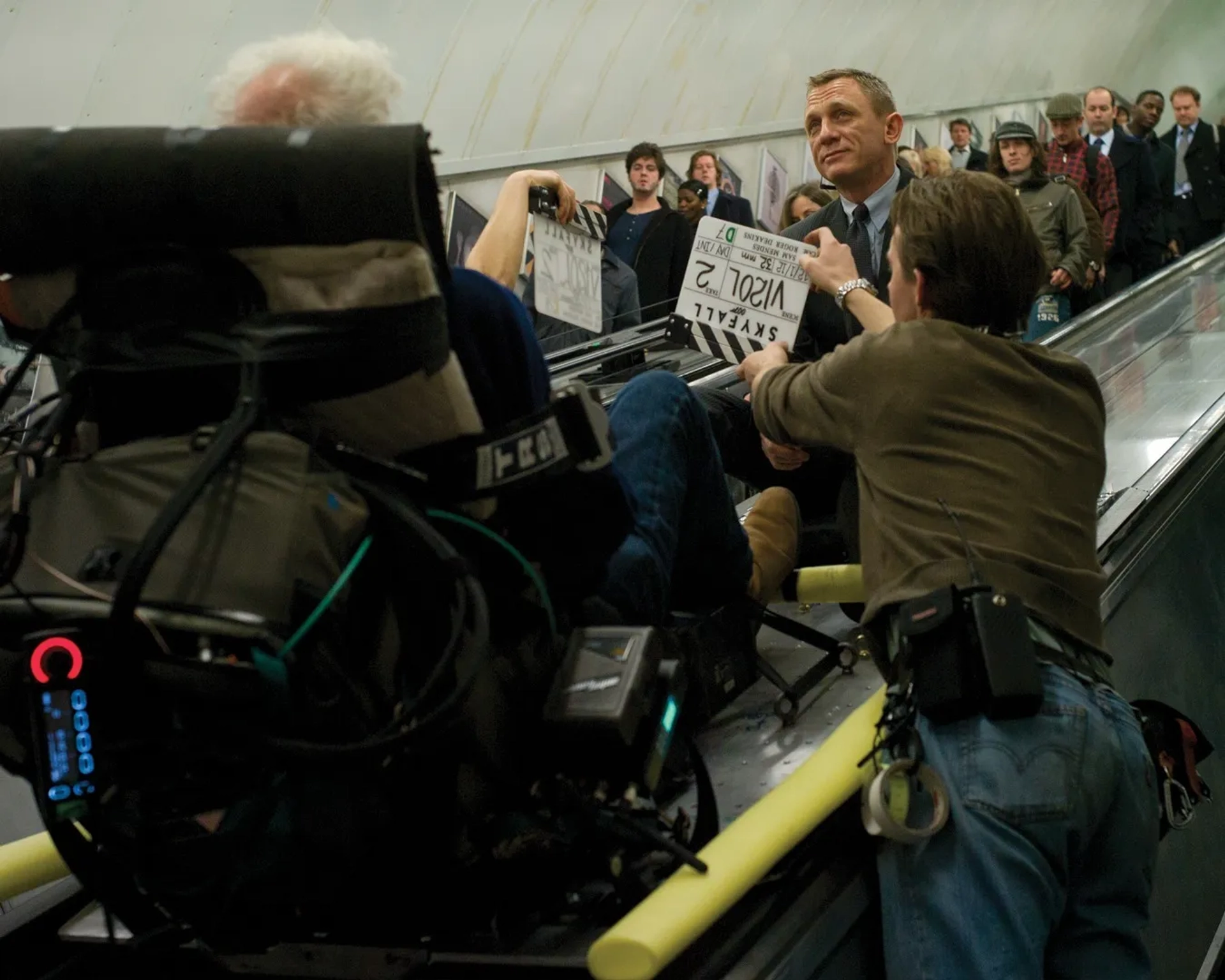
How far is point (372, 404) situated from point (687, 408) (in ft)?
3.78

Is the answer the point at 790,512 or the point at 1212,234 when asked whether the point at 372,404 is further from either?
the point at 1212,234

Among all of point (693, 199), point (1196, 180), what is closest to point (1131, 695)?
point (693, 199)

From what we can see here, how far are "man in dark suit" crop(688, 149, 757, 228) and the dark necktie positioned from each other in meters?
5.08

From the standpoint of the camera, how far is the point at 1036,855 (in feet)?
7.02

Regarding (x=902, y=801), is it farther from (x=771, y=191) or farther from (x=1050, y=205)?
(x=771, y=191)

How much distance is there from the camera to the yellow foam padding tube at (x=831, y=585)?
11.2ft

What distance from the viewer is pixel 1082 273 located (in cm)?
794

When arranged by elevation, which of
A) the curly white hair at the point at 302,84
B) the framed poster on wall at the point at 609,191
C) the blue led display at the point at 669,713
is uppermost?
the curly white hair at the point at 302,84

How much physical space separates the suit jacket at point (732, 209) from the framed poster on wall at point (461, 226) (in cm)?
179

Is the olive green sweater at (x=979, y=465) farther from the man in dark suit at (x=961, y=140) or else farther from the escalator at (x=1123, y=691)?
the man in dark suit at (x=961, y=140)

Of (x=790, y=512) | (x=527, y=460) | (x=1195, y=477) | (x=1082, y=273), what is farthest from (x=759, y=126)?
(x=527, y=460)

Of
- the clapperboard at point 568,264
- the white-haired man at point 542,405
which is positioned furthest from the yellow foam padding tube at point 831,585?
the clapperboard at point 568,264

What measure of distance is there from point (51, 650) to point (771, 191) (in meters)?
13.9

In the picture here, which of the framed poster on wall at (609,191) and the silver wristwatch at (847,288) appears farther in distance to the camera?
the framed poster on wall at (609,191)
